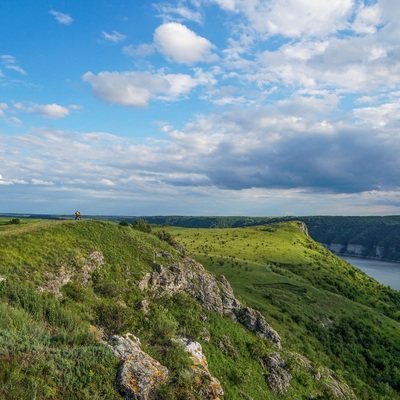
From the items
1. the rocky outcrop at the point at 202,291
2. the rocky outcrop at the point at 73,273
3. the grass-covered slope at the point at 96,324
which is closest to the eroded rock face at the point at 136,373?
the grass-covered slope at the point at 96,324

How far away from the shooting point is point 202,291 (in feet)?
115

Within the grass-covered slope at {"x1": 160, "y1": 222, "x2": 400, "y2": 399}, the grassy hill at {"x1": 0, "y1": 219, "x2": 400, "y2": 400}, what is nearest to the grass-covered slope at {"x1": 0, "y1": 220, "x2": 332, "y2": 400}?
the grassy hill at {"x1": 0, "y1": 219, "x2": 400, "y2": 400}

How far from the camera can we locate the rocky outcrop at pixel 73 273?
22806 mm

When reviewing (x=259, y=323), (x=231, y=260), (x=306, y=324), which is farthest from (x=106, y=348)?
(x=231, y=260)

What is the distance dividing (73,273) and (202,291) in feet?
49.0

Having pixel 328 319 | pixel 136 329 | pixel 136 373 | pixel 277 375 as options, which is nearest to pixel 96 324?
pixel 136 329

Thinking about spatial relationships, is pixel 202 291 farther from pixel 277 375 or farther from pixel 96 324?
pixel 96 324

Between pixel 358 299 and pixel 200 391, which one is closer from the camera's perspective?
pixel 200 391

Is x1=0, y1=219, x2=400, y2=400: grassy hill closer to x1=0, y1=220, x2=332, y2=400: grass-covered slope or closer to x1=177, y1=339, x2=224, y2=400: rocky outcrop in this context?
x1=0, y1=220, x2=332, y2=400: grass-covered slope

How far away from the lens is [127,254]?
110ft

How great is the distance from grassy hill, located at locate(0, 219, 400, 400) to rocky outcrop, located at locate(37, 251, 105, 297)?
10cm

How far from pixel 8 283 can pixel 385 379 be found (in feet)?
155

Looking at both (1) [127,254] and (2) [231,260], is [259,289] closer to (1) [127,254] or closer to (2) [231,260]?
(2) [231,260]

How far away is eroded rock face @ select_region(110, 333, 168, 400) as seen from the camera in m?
13.4
